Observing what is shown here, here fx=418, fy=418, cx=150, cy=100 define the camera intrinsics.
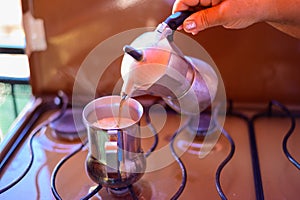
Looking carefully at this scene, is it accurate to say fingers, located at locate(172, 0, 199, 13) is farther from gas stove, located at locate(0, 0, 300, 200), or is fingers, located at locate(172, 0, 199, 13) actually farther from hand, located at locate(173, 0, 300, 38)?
gas stove, located at locate(0, 0, 300, 200)

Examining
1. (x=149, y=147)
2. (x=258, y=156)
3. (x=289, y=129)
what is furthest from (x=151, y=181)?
(x=289, y=129)

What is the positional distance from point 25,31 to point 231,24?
428mm

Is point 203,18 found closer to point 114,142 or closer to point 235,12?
point 235,12

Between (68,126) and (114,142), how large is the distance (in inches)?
9.8

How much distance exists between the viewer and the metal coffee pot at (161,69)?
0.56m

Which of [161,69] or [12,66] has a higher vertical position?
[161,69]

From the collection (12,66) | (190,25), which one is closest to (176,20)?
(190,25)

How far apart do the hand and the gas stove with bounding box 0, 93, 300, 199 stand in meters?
0.23

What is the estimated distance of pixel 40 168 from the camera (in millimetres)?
692

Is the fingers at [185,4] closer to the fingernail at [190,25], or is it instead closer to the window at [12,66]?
the fingernail at [190,25]

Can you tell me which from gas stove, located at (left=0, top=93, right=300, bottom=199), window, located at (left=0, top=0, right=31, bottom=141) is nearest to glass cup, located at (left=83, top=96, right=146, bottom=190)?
gas stove, located at (left=0, top=93, right=300, bottom=199)

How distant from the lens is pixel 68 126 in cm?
79

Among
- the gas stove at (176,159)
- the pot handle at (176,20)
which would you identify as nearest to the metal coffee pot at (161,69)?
the pot handle at (176,20)

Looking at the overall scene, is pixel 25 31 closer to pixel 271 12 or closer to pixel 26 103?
pixel 26 103
